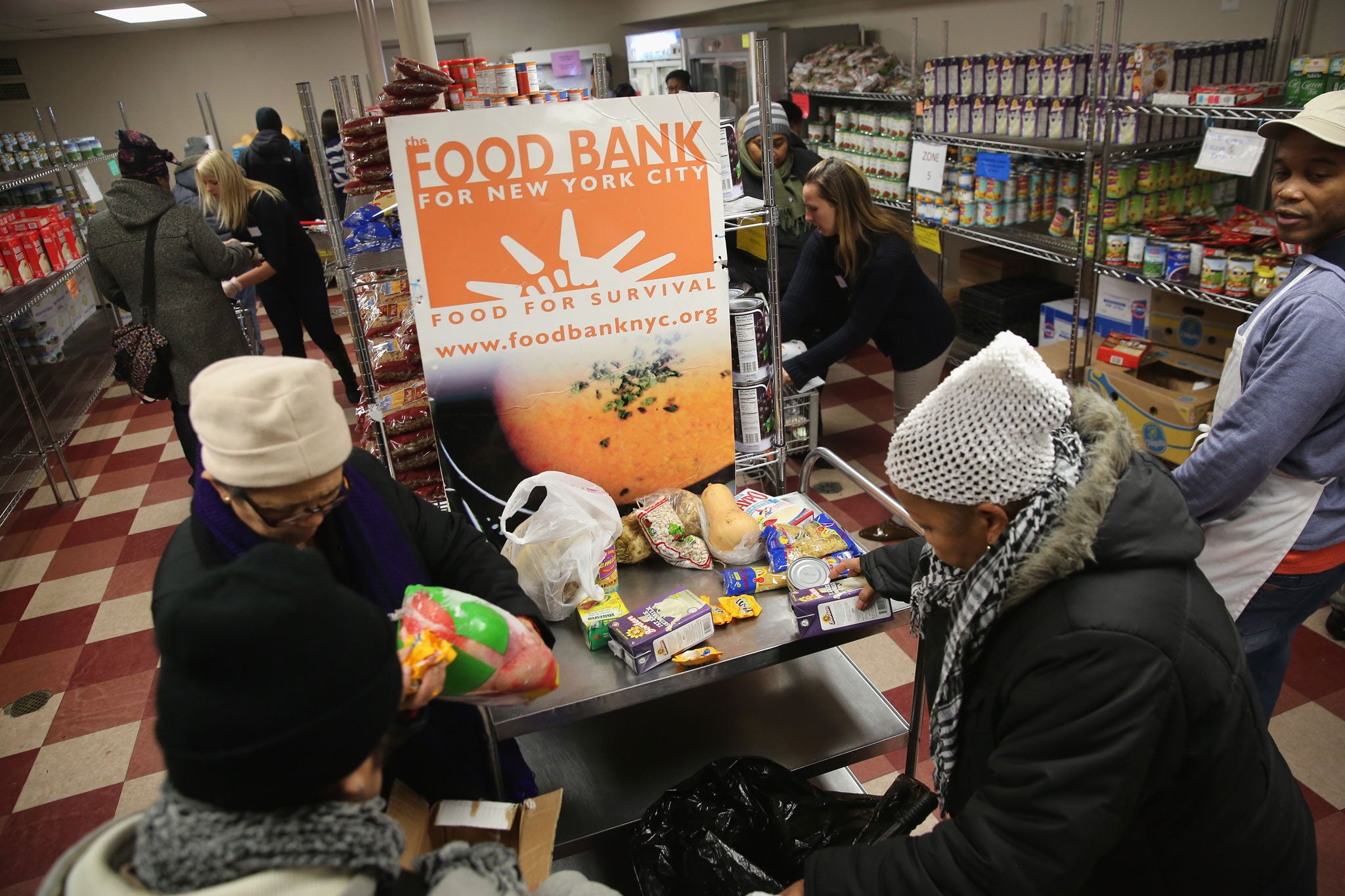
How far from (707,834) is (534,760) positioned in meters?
0.68

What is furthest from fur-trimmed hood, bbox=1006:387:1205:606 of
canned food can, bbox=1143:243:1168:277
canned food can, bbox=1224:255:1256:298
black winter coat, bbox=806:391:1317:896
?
canned food can, bbox=1143:243:1168:277

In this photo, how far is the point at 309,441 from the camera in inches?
51.1

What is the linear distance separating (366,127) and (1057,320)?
4.13m

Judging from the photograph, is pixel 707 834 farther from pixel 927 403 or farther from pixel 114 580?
pixel 114 580

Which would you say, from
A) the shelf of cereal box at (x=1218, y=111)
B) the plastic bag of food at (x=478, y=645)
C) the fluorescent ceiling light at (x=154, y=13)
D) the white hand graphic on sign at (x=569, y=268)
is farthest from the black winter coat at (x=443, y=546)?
the fluorescent ceiling light at (x=154, y=13)

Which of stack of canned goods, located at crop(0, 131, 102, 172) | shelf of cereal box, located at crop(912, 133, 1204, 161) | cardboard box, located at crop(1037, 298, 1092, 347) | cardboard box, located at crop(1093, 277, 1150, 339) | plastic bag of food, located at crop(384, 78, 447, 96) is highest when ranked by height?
plastic bag of food, located at crop(384, 78, 447, 96)

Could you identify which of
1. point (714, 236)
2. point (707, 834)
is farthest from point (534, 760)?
point (714, 236)

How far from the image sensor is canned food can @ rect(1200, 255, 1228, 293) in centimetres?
360

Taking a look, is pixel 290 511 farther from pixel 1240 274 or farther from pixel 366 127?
pixel 1240 274

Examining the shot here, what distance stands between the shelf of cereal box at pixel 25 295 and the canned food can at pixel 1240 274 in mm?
6061

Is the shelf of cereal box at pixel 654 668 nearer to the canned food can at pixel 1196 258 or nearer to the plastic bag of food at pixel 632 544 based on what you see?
the plastic bag of food at pixel 632 544

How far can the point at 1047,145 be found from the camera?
454 centimetres

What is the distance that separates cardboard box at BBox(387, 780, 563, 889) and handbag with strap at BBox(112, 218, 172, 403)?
300 cm

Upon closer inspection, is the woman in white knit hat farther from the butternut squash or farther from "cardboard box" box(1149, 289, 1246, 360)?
"cardboard box" box(1149, 289, 1246, 360)
